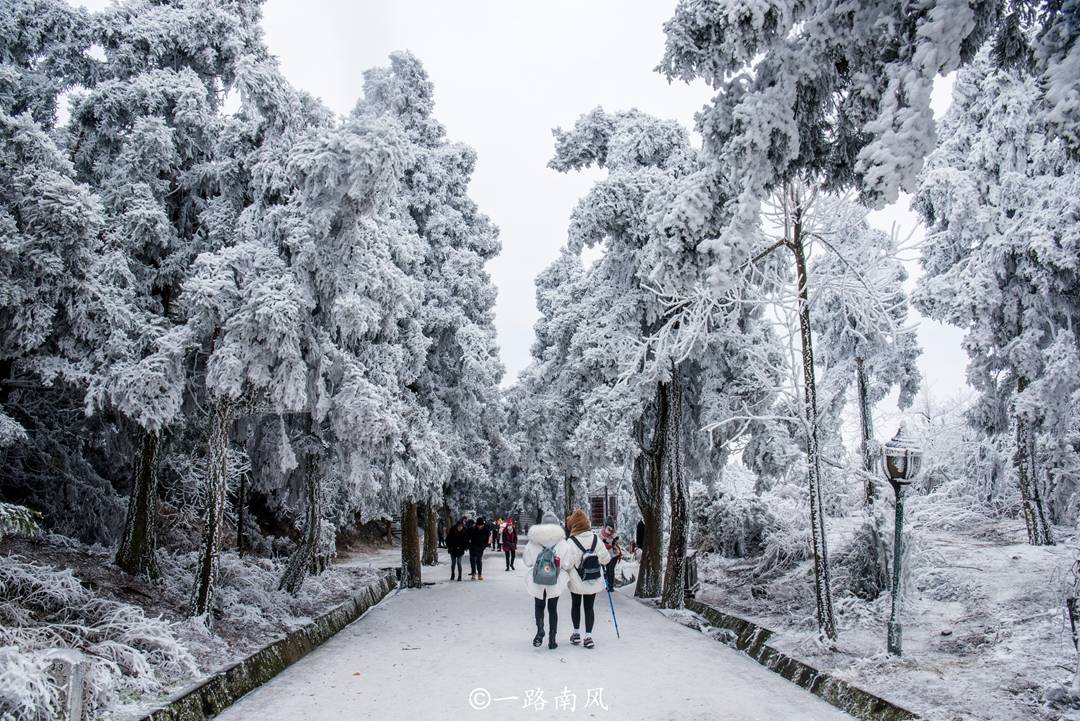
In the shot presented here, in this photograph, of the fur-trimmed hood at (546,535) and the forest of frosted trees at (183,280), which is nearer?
the forest of frosted trees at (183,280)

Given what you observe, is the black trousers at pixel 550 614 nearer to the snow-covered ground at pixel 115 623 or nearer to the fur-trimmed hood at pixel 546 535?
the fur-trimmed hood at pixel 546 535

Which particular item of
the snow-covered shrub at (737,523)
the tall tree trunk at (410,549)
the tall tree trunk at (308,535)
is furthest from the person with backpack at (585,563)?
the snow-covered shrub at (737,523)

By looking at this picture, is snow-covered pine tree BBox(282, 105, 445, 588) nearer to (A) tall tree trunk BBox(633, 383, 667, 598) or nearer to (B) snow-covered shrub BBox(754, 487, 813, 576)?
(A) tall tree trunk BBox(633, 383, 667, 598)

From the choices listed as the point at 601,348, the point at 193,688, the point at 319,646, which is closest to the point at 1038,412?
the point at 601,348

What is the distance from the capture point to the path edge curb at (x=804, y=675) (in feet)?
19.2

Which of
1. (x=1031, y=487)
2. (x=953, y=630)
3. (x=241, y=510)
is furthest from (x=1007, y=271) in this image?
(x=241, y=510)

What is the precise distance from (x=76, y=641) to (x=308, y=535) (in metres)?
5.98

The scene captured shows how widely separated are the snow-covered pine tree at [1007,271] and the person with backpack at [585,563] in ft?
28.3

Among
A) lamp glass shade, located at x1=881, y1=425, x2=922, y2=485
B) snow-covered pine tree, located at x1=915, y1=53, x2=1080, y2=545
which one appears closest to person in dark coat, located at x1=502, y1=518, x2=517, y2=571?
snow-covered pine tree, located at x1=915, y1=53, x2=1080, y2=545

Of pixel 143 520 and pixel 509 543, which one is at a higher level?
pixel 143 520

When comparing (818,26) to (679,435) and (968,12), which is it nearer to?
(968,12)

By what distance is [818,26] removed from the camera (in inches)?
210

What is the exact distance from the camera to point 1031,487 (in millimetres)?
16219

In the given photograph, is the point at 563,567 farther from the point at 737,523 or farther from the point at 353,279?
the point at 737,523
